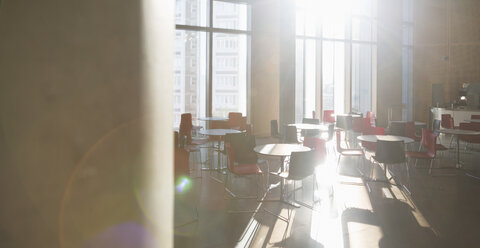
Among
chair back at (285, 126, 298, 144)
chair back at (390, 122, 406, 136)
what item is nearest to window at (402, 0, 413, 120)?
chair back at (390, 122, 406, 136)

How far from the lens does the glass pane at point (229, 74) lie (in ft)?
34.3

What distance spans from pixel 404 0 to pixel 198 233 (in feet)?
48.0

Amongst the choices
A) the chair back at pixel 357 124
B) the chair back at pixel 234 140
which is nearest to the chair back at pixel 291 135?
the chair back at pixel 234 140

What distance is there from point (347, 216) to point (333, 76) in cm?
948

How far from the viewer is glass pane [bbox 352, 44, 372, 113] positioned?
43.2 feet

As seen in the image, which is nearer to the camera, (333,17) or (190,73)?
(190,73)

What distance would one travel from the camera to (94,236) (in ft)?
3.83

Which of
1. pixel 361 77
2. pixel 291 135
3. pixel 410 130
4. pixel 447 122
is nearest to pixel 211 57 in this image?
pixel 291 135

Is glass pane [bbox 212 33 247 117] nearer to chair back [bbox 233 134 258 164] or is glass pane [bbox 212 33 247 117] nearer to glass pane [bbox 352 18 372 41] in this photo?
chair back [bbox 233 134 258 164]

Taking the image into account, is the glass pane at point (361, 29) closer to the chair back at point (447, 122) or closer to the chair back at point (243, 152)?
the chair back at point (447, 122)

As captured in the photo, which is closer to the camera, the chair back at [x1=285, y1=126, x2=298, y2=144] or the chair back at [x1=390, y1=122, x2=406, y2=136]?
the chair back at [x1=285, y1=126, x2=298, y2=144]

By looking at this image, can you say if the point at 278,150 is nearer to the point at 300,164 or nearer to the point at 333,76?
the point at 300,164

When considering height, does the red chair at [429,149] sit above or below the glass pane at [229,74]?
below

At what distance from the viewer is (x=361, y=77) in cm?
1342
